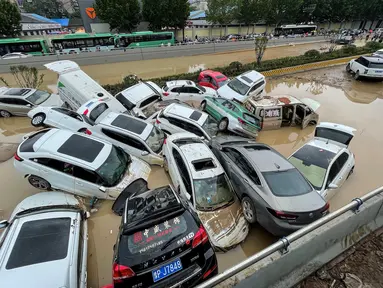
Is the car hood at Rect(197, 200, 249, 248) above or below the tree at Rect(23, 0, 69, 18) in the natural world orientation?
below

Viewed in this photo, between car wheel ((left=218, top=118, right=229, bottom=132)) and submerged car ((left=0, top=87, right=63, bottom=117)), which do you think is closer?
car wheel ((left=218, top=118, right=229, bottom=132))

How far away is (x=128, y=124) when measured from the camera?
682 cm

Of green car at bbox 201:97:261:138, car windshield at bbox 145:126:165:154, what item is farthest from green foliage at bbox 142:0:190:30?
car windshield at bbox 145:126:165:154

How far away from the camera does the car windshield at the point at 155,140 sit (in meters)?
6.67

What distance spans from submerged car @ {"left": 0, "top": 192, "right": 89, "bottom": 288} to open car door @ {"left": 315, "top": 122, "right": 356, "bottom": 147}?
23.7 feet

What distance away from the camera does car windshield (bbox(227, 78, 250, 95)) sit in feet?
35.0

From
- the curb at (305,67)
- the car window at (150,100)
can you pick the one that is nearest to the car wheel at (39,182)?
the car window at (150,100)

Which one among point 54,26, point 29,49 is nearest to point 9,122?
point 29,49

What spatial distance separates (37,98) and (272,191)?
10.9m

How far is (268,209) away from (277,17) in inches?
2007

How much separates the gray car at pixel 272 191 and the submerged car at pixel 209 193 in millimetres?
353

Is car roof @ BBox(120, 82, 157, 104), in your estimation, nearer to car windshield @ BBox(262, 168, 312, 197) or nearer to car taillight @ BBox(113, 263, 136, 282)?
car windshield @ BBox(262, 168, 312, 197)

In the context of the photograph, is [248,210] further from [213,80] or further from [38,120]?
[213,80]

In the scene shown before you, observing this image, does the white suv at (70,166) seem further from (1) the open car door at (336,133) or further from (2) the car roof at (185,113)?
(1) the open car door at (336,133)
